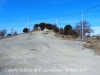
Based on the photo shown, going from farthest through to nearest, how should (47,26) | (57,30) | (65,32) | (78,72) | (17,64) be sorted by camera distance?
(47,26)
(57,30)
(65,32)
(17,64)
(78,72)

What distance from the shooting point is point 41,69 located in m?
5.53

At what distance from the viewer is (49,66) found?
5.94 m

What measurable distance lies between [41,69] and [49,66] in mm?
493

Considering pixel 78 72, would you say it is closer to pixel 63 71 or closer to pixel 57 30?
pixel 63 71

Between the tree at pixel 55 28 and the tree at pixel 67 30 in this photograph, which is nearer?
the tree at pixel 67 30

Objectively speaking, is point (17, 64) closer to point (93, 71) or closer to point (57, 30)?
point (93, 71)

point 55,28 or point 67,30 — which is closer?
point 67,30

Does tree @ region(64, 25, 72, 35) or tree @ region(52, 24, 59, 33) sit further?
tree @ region(52, 24, 59, 33)

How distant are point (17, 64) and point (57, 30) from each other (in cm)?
1952

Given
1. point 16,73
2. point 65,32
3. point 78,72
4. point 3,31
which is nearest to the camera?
point 16,73

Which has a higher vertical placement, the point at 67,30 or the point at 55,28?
the point at 55,28

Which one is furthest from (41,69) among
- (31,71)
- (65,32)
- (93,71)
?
(65,32)

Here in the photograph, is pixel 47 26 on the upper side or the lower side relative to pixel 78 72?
upper

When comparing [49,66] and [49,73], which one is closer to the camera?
[49,73]
